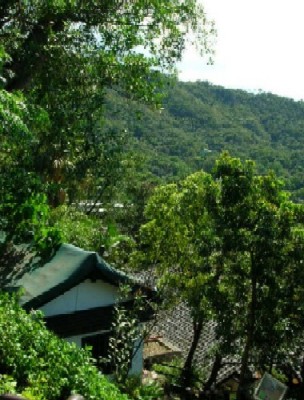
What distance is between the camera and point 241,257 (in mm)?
10367

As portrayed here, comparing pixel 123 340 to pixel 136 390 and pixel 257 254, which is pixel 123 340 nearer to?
pixel 136 390

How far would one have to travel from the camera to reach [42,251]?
9477 millimetres

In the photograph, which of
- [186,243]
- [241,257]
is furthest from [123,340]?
[186,243]

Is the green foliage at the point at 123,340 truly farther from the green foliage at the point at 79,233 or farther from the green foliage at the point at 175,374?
the green foliage at the point at 175,374

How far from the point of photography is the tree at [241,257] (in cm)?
981

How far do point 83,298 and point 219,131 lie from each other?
389ft

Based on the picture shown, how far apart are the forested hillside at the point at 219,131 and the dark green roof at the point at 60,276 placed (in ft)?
270

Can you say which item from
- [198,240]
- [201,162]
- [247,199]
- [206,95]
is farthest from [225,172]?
[206,95]

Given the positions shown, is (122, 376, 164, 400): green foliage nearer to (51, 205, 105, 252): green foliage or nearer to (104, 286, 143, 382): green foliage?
(104, 286, 143, 382): green foliage

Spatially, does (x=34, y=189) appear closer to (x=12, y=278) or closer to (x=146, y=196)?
(x=12, y=278)

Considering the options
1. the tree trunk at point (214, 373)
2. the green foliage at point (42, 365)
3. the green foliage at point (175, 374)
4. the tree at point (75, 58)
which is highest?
the tree at point (75, 58)

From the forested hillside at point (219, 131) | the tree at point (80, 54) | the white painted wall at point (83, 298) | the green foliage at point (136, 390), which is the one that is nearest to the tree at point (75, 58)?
the tree at point (80, 54)

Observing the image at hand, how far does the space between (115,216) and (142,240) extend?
2121 centimetres

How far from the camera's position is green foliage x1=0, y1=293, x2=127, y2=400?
5.03 meters
